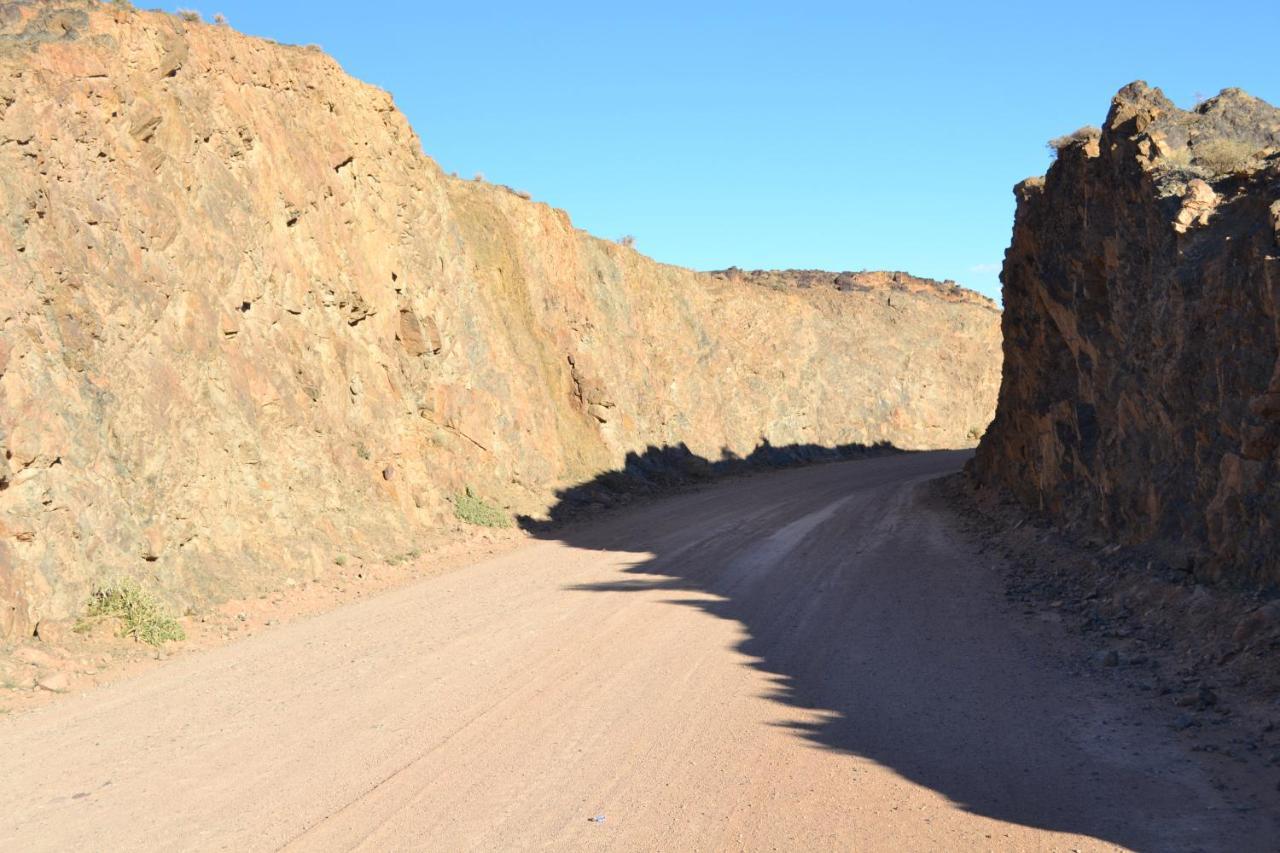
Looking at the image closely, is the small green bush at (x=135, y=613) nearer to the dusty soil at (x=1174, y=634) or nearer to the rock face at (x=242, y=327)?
the rock face at (x=242, y=327)

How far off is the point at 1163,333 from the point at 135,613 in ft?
40.3

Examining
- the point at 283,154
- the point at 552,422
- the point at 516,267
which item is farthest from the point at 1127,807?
the point at 516,267

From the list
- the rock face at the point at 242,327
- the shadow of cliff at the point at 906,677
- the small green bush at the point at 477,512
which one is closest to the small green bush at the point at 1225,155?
the shadow of cliff at the point at 906,677

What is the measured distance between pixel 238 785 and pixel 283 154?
14.6 m

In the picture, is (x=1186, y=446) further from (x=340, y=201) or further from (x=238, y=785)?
(x=340, y=201)

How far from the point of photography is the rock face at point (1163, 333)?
431 inches

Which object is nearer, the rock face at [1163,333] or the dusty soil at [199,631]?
the dusty soil at [199,631]

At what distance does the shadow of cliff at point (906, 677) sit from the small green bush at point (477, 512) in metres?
0.84

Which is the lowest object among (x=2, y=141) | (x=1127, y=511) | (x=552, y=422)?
(x=1127, y=511)

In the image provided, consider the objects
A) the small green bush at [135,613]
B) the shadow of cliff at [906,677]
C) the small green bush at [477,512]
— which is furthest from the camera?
the small green bush at [477,512]

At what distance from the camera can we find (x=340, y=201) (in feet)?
68.9

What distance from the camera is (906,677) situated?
9.63 metres

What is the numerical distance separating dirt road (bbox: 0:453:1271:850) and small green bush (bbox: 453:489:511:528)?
22.5ft

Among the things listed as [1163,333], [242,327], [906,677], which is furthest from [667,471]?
[906,677]
